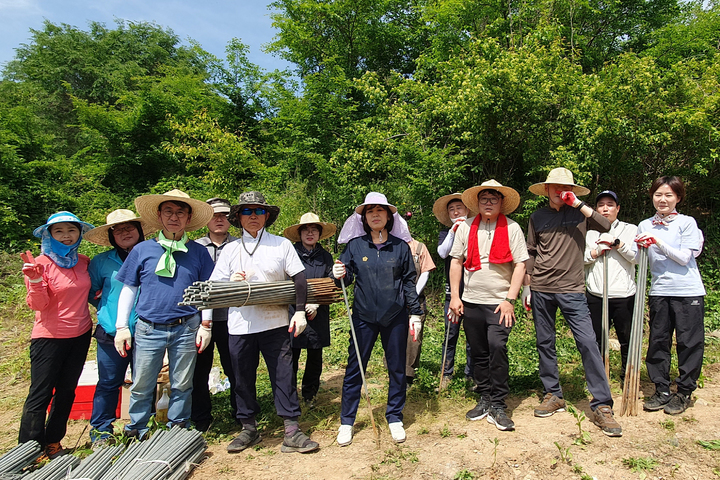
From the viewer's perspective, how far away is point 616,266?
456 centimetres

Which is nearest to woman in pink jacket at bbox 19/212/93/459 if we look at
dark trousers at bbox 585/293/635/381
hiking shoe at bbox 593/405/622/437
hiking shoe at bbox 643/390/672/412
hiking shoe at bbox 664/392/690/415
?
hiking shoe at bbox 593/405/622/437

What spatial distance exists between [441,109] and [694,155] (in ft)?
15.8

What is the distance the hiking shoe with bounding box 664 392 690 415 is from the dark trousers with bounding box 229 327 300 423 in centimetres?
347

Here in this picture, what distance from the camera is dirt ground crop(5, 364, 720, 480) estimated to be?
3215 mm

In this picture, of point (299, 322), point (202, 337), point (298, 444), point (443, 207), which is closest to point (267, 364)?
point (299, 322)

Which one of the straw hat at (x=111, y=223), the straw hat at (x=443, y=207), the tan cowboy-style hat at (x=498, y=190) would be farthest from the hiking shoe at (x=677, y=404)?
the straw hat at (x=111, y=223)

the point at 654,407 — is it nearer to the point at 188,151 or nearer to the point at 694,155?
the point at 694,155

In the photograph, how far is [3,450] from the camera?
14.3 feet

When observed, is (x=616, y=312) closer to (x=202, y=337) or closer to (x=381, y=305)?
(x=381, y=305)

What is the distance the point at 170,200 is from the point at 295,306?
1.50 metres

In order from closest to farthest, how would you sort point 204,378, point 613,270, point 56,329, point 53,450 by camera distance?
point 56,329, point 53,450, point 204,378, point 613,270

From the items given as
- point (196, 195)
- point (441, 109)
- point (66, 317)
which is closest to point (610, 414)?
point (66, 317)

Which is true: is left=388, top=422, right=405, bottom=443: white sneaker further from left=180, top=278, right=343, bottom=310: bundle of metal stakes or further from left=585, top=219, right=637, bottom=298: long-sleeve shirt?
left=585, top=219, right=637, bottom=298: long-sleeve shirt

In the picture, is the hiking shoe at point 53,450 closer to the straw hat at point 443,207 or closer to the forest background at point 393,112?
the straw hat at point 443,207
